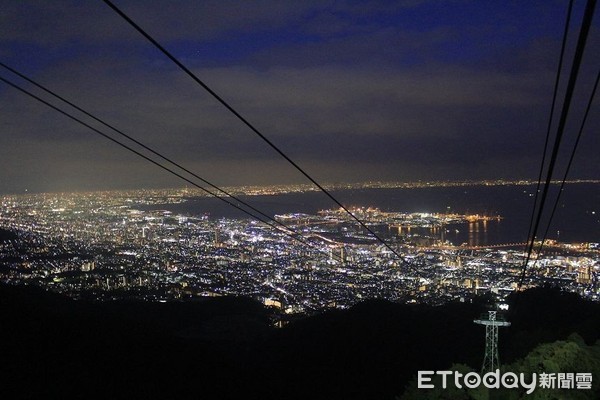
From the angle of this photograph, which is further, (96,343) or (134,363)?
(96,343)

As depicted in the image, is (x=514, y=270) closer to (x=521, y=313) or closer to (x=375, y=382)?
(x=521, y=313)

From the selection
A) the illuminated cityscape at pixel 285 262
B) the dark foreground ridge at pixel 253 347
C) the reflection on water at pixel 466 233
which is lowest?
the dark foreground ridge at pixel 253 347

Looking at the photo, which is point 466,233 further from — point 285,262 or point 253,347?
point 253,347

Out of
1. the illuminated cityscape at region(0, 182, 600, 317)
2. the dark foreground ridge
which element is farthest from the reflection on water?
the dark foreground ridge

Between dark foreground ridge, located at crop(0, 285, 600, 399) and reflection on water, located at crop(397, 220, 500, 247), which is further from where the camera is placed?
reflection on water, located at crop(397, 220, 500, 247)

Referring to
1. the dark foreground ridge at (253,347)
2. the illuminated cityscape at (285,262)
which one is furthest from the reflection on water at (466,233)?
the dark foreground ridge at (253,347)

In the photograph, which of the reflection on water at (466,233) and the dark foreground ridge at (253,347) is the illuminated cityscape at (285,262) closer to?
the reflection on water at (466,233)

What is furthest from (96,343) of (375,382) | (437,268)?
(437,268)

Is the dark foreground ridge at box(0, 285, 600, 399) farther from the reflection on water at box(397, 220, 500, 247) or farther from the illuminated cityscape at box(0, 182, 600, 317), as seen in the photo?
the reflection on water at box(397, 220, 500, 247)
